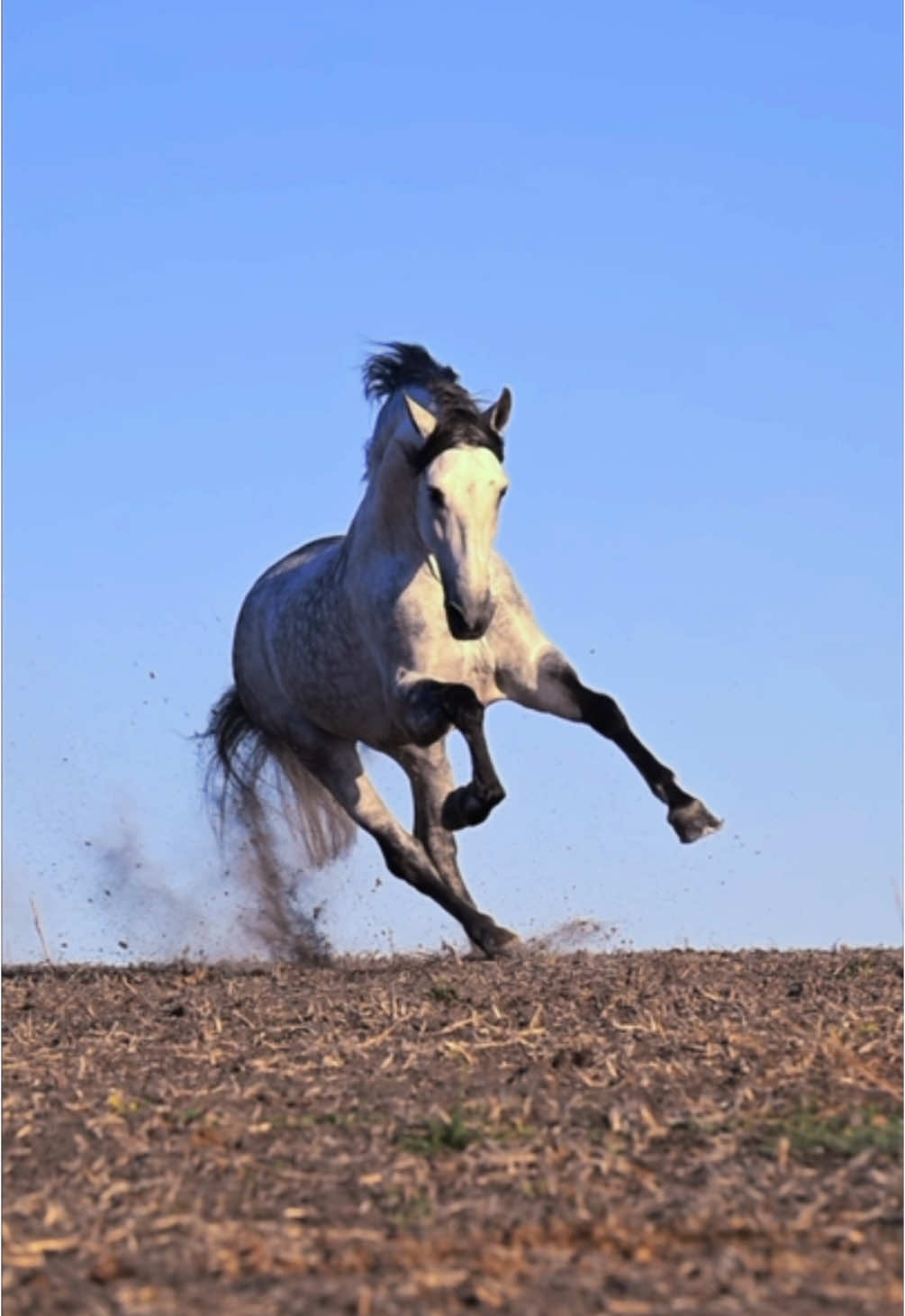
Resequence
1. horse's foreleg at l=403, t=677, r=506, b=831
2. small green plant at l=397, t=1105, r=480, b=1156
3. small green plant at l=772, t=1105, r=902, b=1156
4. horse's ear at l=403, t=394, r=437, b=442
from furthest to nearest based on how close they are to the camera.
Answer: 1. horse's ear at l=403, t=394, r=437, b=442
2. horse's foreleg at l=403, t=677, r=506, b=831
3. small green plant at l=397, t=1105, r=480, b=1156
4. small green plant at l=772, t=1105, r=902, b=1156

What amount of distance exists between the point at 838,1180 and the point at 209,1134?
154 centimetres

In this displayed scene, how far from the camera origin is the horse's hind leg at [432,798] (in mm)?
11664

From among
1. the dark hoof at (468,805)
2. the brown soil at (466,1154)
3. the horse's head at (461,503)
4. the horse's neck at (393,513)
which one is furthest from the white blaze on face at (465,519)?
the brown soil at (466,1154)

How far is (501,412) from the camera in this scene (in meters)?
10.6

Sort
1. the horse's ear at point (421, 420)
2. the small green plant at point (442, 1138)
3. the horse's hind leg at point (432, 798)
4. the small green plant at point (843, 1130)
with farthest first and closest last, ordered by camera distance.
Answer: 1. the horse's hind leg at point (432, 798)
2. the horse's ear at point (421, 420)
3. the small green plant at point (442, 1138)
4. the small green plant at point (843, 1130)

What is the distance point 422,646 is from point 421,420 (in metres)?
1.03

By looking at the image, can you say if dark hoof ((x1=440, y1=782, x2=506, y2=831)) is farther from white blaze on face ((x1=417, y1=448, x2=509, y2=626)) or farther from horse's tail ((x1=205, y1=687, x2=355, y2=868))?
horse's tail ((x1=205, y1=687, x2=355, y2=868))

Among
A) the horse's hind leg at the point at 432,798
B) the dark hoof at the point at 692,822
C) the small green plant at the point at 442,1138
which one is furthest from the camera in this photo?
the horse's hind leg at the point at 432,798

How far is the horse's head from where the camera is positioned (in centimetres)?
998

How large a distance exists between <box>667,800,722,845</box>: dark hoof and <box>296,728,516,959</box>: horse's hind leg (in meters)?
0.99

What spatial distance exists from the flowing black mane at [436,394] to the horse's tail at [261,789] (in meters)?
2.37

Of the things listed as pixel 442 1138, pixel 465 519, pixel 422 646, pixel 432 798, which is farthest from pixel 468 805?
pixel 442 1138

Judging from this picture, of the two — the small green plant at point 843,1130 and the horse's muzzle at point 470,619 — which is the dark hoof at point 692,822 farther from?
the small green plant at point 843,1130

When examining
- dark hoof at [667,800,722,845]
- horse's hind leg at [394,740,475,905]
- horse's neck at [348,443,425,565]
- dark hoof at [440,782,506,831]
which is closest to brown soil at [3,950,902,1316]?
dark hoof at [440,782,506,831]
